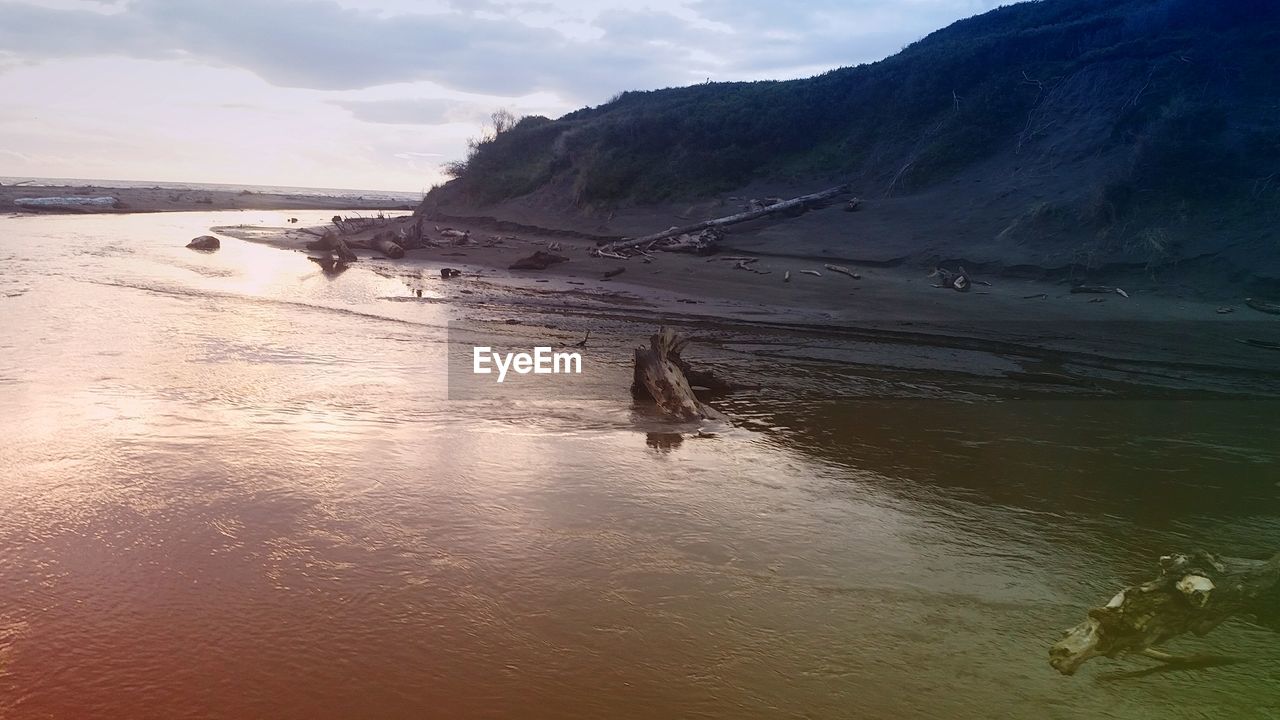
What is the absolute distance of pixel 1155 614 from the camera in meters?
3.88

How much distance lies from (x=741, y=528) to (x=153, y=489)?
4233 mm

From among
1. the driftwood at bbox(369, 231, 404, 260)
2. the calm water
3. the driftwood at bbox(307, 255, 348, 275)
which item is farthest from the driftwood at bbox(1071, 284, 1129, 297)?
the driftwood at bbox(369, 231, 404, 260)

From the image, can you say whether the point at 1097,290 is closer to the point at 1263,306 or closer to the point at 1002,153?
the point at 1263,306

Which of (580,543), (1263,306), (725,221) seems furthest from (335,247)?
(1263,306)

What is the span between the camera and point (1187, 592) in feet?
12.6

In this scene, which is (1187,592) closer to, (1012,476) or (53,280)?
(1012,476)

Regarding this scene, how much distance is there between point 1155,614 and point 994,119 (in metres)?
26.4

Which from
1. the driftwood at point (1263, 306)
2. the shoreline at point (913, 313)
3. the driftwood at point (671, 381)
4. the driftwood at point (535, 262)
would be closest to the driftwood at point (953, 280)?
the shoreline at point (913, 313)

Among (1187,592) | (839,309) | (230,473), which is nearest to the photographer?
(1187,592)

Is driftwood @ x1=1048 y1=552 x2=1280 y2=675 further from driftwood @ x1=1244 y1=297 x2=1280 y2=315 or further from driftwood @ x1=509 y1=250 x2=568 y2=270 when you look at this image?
driftwood @ x1=509 y1=250 x2=568 y2=270

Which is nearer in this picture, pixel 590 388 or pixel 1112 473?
pixel 1112 473

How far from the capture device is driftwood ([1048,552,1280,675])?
12.6 feet

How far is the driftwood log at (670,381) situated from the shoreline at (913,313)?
306 centimetres

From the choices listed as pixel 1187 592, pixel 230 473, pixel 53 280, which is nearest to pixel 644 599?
pixel 1187 592
